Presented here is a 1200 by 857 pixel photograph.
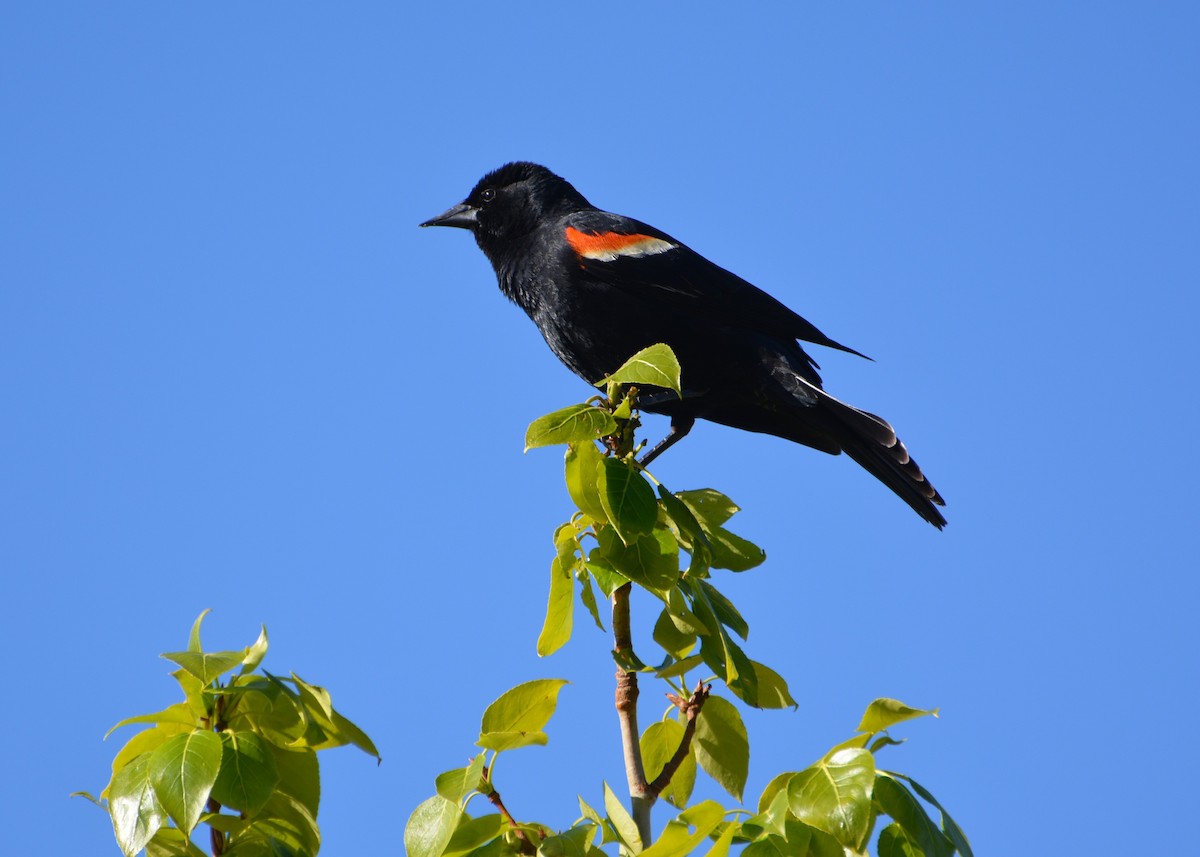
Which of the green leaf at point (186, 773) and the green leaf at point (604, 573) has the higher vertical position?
the green leaf at point (604, 573)

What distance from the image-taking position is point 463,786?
150cm

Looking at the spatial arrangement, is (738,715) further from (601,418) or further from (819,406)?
(819,406)

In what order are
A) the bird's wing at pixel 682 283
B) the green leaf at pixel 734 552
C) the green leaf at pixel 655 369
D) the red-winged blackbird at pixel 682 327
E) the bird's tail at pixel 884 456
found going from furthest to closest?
the bird's wing at pixel 682 283 < the red-winged blackbird at pixel 682 327 < the bird's tail at pixel 884 456 < the green leaf at pixel 734 552 < the green leaf at pixel 655 369

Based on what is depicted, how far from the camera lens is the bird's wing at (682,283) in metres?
4.29

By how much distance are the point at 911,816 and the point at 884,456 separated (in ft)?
8.19

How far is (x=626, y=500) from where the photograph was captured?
1835mm

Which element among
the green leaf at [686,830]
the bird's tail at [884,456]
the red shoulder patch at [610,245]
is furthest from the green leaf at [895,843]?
the red shoulder patch at [610,245]

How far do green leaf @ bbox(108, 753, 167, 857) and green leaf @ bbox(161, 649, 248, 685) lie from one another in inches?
5.0

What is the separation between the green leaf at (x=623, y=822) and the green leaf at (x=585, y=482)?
0.49 m

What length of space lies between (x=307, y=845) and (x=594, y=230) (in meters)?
3.20

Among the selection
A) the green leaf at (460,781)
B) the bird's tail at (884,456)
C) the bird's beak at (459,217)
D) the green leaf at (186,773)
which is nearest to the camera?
the green leaf at (186,773)

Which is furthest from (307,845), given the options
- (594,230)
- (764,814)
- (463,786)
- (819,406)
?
(594,230)

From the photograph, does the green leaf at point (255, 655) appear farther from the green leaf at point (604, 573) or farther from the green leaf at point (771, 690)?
the green leaf at point (771, 690)

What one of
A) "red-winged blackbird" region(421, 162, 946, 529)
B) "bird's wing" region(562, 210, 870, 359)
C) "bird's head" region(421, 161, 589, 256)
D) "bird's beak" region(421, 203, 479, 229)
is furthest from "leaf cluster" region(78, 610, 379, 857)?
"bird's beak" region(421, 203, 479, 229)
